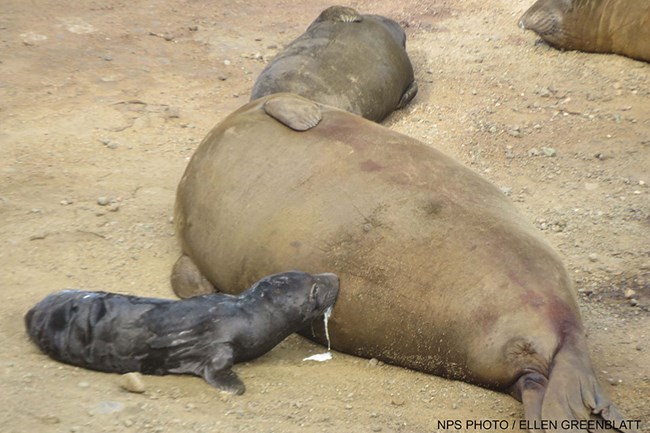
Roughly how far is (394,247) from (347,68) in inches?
133

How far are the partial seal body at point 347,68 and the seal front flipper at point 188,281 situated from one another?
239 cm

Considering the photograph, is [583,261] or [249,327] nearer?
[249,327]

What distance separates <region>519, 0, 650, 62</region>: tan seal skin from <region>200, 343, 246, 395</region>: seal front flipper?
550 cm

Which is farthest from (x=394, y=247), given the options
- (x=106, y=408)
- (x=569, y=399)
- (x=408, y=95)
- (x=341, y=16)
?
(x=341, y=16)

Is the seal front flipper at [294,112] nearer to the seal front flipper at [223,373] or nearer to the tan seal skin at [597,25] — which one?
the seal front flipper at [223,373]

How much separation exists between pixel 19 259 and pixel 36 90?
2.66 m

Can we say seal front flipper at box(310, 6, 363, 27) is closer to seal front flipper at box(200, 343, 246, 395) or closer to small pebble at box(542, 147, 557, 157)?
small pebble at box(542, 147, 557, 157)

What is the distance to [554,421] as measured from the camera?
11.6 ft

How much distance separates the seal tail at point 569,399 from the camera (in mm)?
3547

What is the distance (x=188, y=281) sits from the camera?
15.9ft

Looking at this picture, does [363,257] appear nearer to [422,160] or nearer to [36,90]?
[422,160]

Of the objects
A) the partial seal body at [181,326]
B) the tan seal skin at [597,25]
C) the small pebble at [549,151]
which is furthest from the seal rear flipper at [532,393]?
the tan seal skin at [597,25]

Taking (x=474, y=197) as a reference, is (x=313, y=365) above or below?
below

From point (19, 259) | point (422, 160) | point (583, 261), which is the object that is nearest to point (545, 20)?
point (583, 261)
